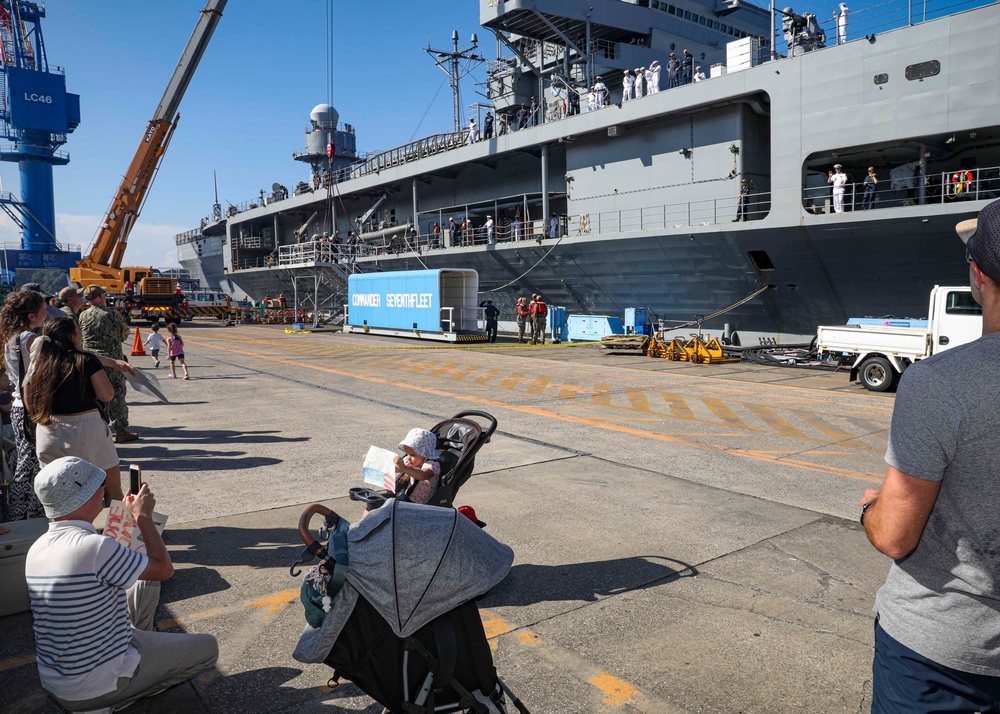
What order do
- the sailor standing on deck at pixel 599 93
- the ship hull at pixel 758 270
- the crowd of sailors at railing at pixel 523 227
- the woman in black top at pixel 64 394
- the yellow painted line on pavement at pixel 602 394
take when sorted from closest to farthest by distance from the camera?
the woman in black top at pixel 64 394, the yellow painted line on pavement at pixel 602 394, the ship hull at pixel 758 270, the crowd of sailors at railing at pixel 523 227, the sailor standing on deck at pixel 599 93

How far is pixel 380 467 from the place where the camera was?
4.00 meters

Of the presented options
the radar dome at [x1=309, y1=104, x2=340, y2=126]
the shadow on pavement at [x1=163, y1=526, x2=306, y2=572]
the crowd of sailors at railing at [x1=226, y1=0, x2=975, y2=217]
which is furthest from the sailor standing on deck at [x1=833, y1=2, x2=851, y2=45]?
the radar dome at [x1=309, y1=104, x2=340, y2=126]

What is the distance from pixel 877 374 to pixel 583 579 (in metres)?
11.2

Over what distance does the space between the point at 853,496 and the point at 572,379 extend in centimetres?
894

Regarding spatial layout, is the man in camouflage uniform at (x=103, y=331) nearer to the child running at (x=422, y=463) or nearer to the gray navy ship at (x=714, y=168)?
the child running at (x=422, y=463)

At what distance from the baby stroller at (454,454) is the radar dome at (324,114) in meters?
48.8

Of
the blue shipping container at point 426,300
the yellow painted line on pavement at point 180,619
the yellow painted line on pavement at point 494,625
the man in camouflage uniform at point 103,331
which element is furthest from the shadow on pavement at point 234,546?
the blue shipping container at point 426,300

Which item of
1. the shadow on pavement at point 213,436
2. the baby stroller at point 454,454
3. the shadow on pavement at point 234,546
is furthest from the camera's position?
the shadow on pavement at point 213,436

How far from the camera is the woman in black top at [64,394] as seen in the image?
4711mm

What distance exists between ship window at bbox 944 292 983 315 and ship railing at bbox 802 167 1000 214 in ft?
11.3

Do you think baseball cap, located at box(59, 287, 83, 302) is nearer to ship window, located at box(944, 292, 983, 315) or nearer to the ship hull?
ship window, located at box(944, 292, 983, 315)

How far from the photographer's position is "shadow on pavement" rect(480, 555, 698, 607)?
4.30 m

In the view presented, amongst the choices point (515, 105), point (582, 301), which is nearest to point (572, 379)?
point (582, 301)

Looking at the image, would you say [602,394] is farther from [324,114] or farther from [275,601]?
[324,114]
